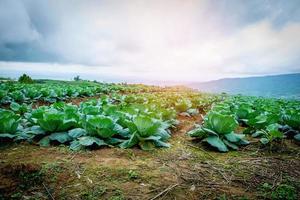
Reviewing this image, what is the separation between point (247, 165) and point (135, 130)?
164 cm

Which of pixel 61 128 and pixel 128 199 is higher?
pixel 61 128

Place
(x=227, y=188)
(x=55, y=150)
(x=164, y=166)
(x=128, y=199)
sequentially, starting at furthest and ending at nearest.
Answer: (x=55, y=150) → (x=164, y=166) → (x=227, y=188) → (x=128, y=199)

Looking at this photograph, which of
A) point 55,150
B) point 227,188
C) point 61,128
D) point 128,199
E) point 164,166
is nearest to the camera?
point 128,199

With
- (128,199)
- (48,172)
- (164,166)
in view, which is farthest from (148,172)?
(48,172)

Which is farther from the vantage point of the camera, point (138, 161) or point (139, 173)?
point (138, 161)

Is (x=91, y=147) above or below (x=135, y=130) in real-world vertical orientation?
below

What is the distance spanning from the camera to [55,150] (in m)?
3.30

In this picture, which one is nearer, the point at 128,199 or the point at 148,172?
the point at 128,199

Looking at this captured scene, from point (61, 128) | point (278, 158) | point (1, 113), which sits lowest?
point (278, 158)

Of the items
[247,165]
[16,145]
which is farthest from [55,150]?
[247,165]

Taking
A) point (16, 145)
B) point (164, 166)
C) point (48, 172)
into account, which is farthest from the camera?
point (16, 145)

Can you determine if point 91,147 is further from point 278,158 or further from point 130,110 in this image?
point 278,158

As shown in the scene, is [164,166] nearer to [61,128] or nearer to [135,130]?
[135,130]

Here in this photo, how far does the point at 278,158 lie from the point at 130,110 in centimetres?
270
